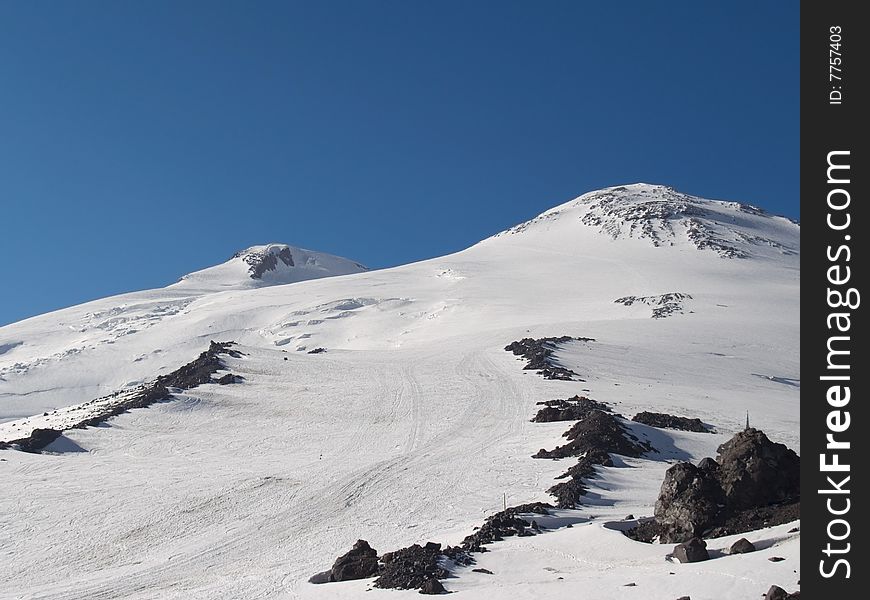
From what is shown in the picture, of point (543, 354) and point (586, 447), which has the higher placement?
point (543, 354)

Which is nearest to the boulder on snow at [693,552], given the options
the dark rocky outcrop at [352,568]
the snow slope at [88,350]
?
the dark rocky outcrop at [352,568]

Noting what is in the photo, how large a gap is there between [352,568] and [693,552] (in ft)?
21.6

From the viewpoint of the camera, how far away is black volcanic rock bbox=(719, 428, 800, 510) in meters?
17.4

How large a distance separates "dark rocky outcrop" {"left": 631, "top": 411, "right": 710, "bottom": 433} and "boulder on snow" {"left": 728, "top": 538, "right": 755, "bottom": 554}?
22.6m

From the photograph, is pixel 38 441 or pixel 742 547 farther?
pixel 38 441

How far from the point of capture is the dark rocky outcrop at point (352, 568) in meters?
16.3

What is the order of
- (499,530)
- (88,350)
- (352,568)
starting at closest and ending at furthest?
(352,568)
(499,530)
(88,350)

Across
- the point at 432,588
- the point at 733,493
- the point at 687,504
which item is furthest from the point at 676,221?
the point at 432,588

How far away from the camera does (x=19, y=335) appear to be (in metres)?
105

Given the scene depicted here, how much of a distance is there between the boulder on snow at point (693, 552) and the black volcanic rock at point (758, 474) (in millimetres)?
3348

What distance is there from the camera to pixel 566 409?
37.1 meters
